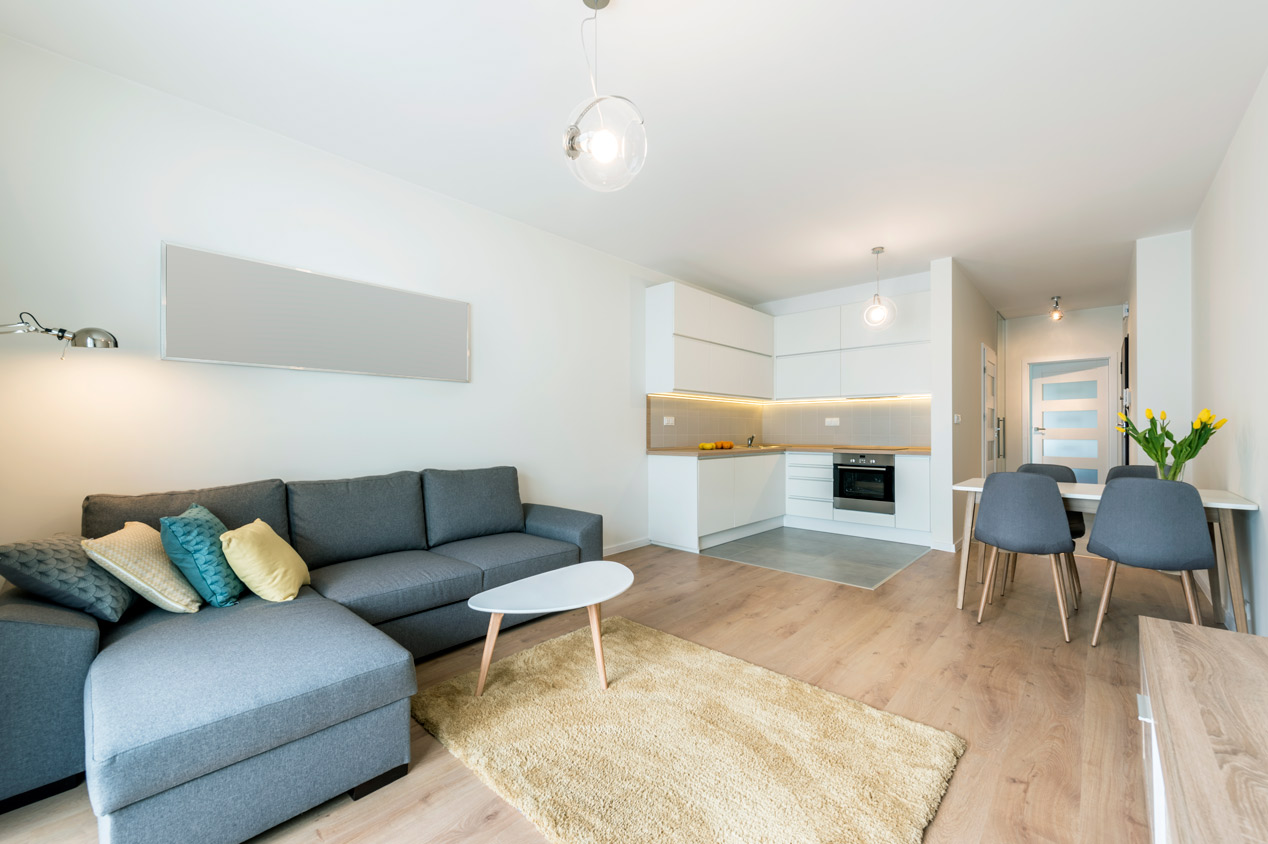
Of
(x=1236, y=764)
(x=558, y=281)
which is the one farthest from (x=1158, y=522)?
(x=558, y=281)

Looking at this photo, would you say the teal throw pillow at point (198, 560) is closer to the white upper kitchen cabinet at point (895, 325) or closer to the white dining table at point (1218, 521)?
the white dining table at point (1218, 521)

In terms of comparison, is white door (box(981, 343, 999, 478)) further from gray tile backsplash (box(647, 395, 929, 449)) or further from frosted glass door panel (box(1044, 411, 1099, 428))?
gray tile backsplash (box(647, 395, 929, 449))

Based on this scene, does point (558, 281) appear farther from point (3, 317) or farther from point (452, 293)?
point (3, 317)

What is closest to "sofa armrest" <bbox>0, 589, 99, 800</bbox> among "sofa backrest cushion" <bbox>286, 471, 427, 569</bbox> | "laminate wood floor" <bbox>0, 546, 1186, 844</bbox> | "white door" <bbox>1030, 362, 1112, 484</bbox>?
"laminate wood floor" <bbox>0, 546, 1186, 844</bbox>

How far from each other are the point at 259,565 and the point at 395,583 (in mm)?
536

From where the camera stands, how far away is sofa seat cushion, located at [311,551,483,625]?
2.30m

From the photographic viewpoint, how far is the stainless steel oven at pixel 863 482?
518cm

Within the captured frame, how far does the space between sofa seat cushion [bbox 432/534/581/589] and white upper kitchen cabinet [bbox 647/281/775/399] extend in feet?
7.27

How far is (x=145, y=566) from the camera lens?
1913mm

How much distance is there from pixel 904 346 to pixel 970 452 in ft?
4.37

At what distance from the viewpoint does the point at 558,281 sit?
14.0 feet

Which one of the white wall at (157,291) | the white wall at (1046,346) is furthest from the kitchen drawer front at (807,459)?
the white wall at (1046,346)

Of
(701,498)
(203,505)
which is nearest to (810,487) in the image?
(701,498)

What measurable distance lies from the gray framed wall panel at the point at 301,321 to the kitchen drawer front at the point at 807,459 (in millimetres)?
3769
